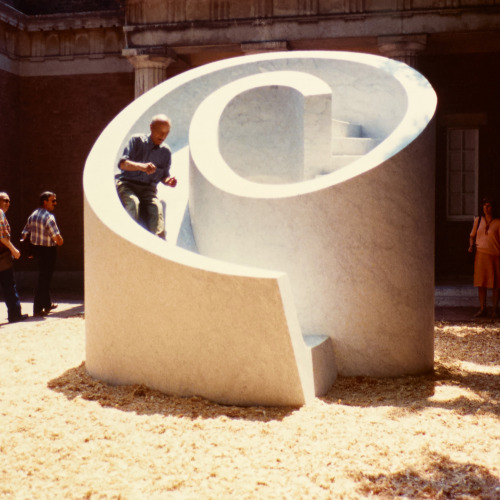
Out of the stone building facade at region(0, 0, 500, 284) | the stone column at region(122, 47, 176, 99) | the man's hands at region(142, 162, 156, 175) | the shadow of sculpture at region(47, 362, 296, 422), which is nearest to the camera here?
the shadow of sculpture at region(47, 362, 296, 422)

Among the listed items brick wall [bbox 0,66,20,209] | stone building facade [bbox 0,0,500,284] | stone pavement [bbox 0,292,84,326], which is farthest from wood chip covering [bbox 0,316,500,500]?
brick wall [bbox 0,66,20,209]

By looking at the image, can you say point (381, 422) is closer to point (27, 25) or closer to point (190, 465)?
point (190, 465)

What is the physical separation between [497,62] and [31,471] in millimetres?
13232

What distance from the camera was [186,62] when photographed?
14.0 meters

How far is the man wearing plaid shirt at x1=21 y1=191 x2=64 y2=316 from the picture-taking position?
357 inches

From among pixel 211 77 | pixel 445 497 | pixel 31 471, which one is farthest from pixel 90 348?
pixel 211 77

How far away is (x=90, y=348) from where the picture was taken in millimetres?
4980

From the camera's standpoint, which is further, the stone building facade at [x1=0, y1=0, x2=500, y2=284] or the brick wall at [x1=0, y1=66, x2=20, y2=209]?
the brick wall at [x1=0, y1=66, x2=20, y2=209]

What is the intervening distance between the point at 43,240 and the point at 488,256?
632 cm

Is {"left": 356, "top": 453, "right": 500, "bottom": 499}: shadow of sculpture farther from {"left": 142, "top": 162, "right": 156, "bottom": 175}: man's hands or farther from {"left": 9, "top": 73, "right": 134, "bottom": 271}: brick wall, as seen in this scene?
{"left": 9, "top": 73, "right": 134, "bottom": 271}: brick wall

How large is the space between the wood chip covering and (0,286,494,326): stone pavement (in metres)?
4.16

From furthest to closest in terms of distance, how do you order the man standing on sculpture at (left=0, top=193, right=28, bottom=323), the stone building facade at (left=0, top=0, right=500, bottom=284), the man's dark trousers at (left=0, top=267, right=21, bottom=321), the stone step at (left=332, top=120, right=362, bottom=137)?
1. the stone building facade at (left=0, top=0, right=500, bottom=284)
2. the man's dark trousers at (left=0, top=267, right=21, bottom=321)
3. the man standing on sculpture at (left=0, top=193, right=28, bottom=323)
4. the stone step at (left=332, top=120, right=362, bottom=137)

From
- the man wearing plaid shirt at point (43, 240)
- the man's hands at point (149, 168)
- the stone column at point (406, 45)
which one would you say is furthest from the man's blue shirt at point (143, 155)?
the stone column at point (406, 45)

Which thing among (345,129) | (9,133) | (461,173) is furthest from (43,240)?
(461,173)
